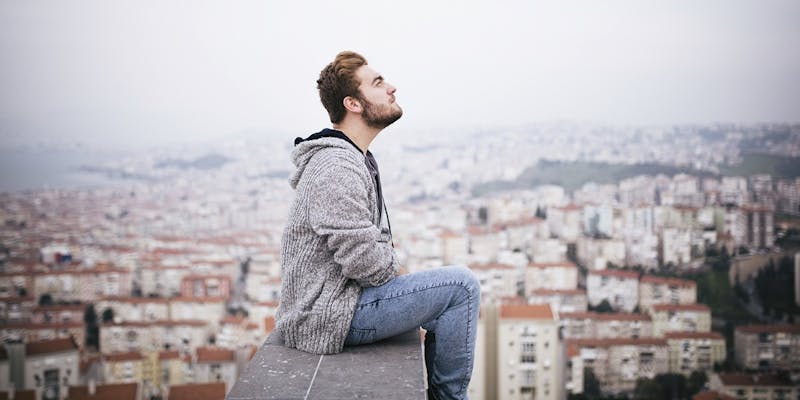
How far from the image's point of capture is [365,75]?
4.37 feet

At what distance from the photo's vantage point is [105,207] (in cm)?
2558

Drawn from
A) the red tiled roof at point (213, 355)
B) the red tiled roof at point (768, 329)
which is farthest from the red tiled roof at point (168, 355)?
the red tiled roof at point (768, 329)

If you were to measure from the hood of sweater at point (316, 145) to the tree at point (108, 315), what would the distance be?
15.3 m

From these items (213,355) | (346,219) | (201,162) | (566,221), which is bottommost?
(213,355)

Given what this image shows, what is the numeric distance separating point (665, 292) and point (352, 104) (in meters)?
16.2

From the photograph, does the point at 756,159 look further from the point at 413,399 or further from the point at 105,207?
the point at 413,399

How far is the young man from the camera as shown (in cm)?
119

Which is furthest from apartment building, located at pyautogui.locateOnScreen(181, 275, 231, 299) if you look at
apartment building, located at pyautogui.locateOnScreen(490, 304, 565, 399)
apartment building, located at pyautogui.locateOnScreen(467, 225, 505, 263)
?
apartment building, located at pyautogui.locateOnScreen(490, 304, 565, 399)

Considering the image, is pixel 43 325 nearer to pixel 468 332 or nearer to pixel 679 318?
pixel 679 318

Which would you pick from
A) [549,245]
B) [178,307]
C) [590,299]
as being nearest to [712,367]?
[590,299]

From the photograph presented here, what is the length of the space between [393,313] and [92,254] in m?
21.3

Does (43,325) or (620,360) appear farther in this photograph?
(43,325)

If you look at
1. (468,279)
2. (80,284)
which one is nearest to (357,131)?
(468,279)

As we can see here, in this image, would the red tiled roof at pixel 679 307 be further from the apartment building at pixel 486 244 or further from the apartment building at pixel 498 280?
the apartment building at pixel 486 244
